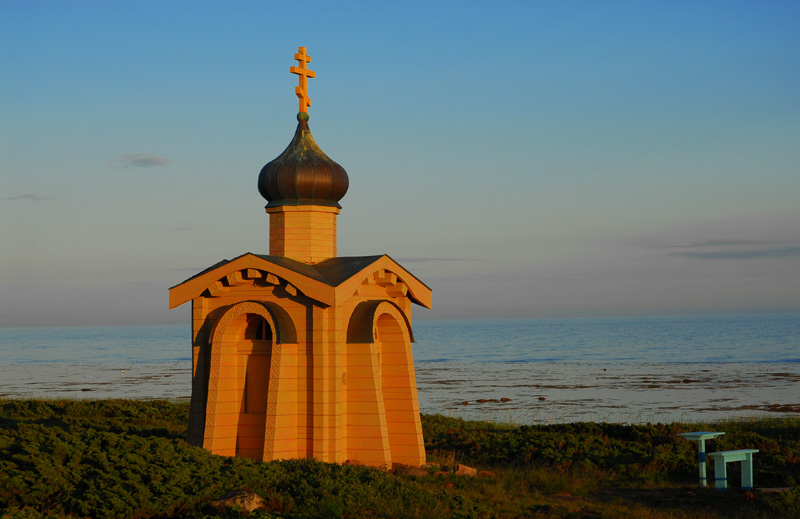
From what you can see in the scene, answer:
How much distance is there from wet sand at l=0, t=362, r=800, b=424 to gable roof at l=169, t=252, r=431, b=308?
62.1 feet

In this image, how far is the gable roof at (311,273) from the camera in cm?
1630

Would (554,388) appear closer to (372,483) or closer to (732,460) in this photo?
(732,460)

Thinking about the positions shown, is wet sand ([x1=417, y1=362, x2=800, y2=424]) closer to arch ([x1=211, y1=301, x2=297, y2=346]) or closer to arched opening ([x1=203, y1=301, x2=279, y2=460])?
arched opening ([x1=203, y1=301, x2=279, y2=460])

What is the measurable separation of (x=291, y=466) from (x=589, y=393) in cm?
3488

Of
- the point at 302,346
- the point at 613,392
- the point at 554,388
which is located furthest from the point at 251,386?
the point at 554,388

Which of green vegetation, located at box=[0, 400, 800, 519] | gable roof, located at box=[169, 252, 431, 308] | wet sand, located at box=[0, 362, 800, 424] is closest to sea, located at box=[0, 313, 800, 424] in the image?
wet sand, located at box=[0, 362, 800, 424]

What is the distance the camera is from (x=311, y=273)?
16.8m

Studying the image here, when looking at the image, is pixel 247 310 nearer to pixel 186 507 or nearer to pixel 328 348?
pixel 328 348

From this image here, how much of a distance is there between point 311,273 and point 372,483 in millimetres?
4495

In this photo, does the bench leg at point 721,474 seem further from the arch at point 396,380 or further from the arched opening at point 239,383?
the arched opening at point 239,383

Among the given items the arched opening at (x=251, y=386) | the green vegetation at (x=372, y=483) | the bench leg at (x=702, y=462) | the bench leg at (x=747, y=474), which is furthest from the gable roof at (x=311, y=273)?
the bench leg at (x=747, y=474)

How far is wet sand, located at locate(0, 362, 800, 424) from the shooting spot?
127 ft

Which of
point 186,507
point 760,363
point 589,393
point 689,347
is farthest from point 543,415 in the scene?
point 689,347

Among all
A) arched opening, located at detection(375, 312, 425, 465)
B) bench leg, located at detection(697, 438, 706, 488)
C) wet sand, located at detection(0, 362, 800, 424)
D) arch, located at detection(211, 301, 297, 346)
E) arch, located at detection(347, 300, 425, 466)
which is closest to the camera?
arch, located at detection(211, 301, 297, 346)
